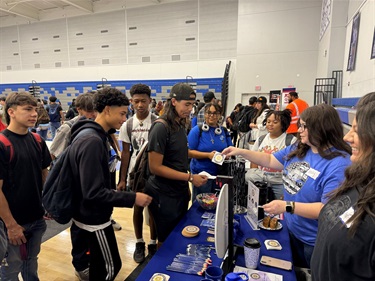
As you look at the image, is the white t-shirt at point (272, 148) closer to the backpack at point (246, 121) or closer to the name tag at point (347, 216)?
the name tag at point (347, 216)

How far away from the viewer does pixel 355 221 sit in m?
0.69

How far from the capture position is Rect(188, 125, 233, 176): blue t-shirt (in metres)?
2.57

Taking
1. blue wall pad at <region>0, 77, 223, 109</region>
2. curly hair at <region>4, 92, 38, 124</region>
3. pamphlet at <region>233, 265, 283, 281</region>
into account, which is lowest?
pamphlet at <region>233, 265, 283, 281</region>

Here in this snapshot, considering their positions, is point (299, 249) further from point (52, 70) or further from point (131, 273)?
point (52, 70)

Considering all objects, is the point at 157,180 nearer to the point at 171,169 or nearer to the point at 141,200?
→ the point at 171,169

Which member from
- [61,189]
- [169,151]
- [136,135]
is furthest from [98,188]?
[136,135]


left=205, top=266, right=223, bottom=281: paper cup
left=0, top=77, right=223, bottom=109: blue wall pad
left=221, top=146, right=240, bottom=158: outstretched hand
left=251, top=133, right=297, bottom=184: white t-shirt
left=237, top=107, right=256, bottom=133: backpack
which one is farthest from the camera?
left=0, top=77, right=223, bottom=109: blue wall pad

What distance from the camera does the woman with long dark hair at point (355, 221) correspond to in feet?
2.23

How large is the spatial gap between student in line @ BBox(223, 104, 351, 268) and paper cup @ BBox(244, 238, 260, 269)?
0.77 ft

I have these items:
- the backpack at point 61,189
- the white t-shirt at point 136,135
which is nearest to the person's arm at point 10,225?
the backpack at point 61,189

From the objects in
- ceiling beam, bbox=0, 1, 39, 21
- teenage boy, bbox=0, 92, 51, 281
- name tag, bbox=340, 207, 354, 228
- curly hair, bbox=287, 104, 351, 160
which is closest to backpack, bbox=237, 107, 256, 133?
curly hair, bbox=287, 104, 351, 160

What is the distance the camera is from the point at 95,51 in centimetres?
1328

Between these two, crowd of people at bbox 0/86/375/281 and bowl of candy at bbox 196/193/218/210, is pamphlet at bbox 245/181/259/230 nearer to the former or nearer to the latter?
crowd of people at bbox 0/86/375/281

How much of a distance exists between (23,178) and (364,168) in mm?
1909
